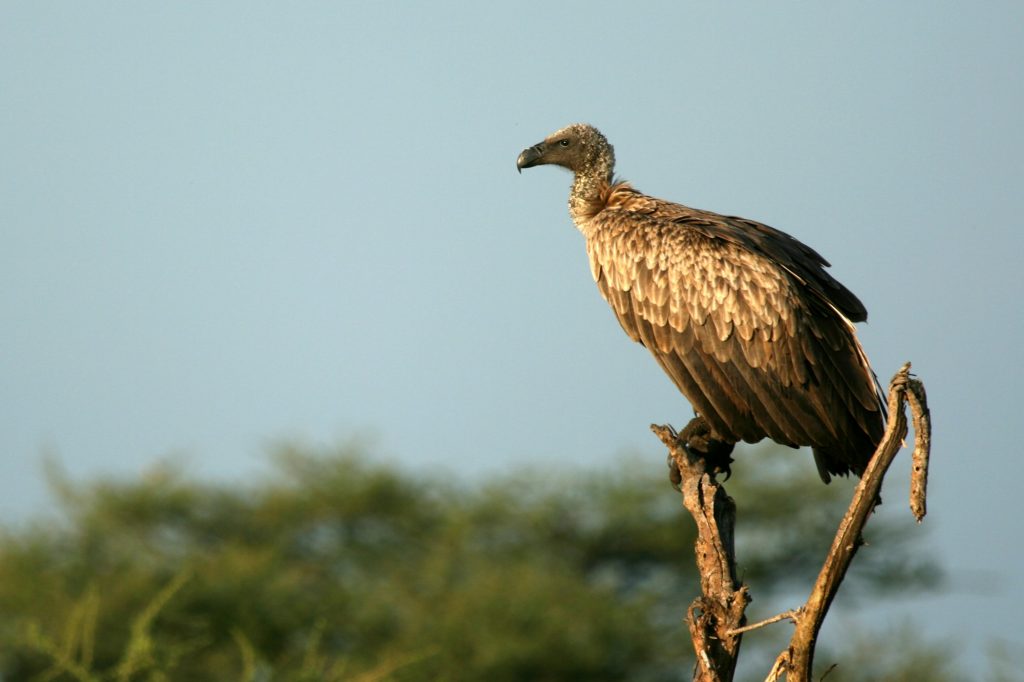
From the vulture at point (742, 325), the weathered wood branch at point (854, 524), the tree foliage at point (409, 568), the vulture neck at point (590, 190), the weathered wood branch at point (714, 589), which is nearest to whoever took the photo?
the weathered wood branch at point (854, 524)

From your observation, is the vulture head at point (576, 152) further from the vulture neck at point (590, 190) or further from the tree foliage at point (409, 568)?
the tree foliage at point (409, 568)

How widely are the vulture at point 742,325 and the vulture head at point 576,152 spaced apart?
608mm

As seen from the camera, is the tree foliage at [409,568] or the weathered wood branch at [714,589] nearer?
the weathered wood branch at [714,589]

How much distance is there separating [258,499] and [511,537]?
4.52 m

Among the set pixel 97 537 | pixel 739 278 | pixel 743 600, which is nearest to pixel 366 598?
pixel 97 537

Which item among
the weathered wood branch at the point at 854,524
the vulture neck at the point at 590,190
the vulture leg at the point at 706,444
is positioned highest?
the vulture neck at the point at 590,190

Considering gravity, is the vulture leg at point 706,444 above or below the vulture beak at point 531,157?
below

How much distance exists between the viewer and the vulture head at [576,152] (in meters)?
9.56

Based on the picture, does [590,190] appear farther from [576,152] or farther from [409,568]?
[409,568]

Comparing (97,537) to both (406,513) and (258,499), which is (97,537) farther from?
(406,513)

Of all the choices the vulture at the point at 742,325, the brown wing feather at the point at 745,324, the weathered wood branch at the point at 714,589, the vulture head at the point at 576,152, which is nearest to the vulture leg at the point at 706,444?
the vulture at the point at 742,325

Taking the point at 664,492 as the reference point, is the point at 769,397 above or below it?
below

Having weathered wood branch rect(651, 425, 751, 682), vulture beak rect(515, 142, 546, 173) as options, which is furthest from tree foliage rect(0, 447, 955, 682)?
weathered wood branch rect(651, 425, 751, 682)

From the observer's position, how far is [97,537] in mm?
24234
